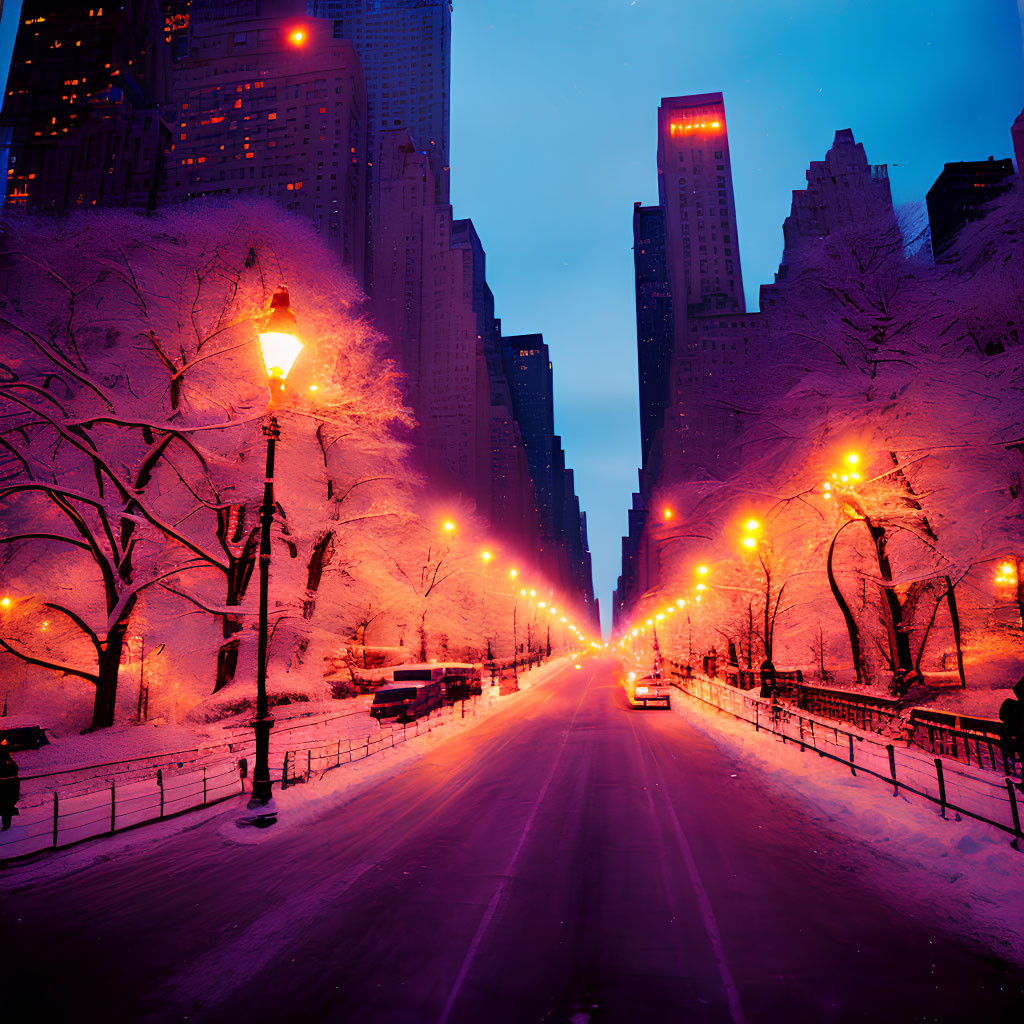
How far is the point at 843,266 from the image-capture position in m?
20.9

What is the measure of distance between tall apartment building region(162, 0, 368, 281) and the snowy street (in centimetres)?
10729

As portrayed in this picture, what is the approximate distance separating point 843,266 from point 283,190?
10869 cm

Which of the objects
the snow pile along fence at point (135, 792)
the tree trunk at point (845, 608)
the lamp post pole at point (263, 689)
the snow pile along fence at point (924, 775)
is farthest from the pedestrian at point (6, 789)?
the tree trunk at point (845, 608)

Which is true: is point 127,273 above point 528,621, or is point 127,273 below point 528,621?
above

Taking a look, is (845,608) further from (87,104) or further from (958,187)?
(87,104)

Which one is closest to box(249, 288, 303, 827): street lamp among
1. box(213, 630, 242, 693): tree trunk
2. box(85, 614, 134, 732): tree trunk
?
box(85, 614, 134, 732): tree trunk

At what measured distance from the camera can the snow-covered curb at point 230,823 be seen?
756 cm

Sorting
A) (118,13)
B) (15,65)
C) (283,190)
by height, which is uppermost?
(118,13)

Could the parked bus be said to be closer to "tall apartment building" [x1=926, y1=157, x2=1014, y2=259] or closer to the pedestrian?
the pedestrian

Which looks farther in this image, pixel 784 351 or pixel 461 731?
pixel 784 351

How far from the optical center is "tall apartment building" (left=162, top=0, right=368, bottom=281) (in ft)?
338

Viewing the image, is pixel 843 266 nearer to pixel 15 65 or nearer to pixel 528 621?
pixel 528 621

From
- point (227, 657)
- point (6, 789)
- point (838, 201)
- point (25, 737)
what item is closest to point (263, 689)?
point (6, 789)

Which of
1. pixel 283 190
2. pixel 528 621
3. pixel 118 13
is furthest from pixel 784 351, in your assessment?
pixel 118 13
